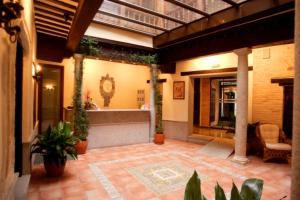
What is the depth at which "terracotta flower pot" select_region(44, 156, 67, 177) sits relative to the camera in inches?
138

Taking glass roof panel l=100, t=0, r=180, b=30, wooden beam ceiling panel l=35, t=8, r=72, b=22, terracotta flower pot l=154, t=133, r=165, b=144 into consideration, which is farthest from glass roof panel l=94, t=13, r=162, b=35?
terracotta flower pot l=154, t=133, r=165, b=144

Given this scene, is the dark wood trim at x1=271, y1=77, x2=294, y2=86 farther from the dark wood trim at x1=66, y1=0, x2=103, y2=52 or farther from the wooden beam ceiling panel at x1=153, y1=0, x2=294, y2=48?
the dark wood trim at x1=66, y1=0, x2=103, y2=52

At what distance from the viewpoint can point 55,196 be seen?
9.53 feet

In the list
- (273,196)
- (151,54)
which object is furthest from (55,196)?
(151,54)

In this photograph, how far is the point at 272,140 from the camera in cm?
512

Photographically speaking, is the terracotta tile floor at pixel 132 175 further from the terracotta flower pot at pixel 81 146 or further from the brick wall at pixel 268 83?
the brick wall at pixel 268 83

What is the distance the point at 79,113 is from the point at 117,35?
2.43 m

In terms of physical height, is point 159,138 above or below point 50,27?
below

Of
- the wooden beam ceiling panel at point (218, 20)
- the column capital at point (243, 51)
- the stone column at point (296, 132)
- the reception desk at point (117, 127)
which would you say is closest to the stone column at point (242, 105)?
the column capital at point (243, 51)

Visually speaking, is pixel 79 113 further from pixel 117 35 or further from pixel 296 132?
pixel 296 132

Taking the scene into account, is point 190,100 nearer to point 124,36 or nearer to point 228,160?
point 228,160

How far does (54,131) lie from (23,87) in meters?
0.95

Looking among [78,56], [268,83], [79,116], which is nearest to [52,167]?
[79,116]

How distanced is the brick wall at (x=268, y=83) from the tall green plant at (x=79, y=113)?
4.80 m
